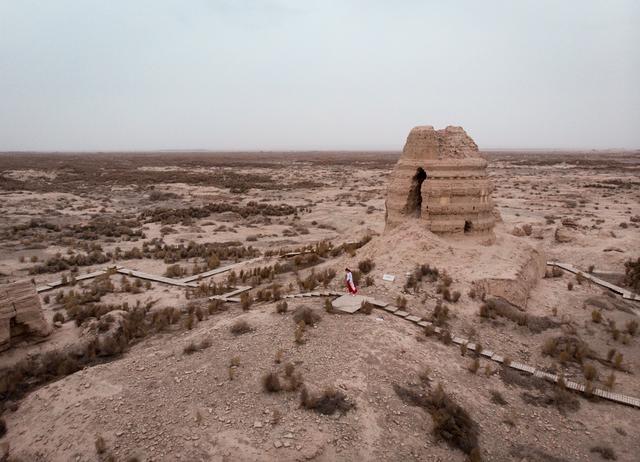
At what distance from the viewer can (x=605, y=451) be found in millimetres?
6387

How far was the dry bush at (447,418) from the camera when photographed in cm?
632

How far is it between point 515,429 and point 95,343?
28.3 feet

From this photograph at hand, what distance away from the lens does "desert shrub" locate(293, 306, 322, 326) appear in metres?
8.96

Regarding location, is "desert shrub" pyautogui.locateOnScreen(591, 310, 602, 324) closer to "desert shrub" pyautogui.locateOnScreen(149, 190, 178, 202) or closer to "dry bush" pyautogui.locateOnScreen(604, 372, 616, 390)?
"dry bush" pyautogui.locateOnScreen(604, 372, 616, 390)

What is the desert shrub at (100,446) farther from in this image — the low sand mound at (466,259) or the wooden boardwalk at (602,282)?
the wooden boardwalk at (602,282)

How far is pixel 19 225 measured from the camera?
22.8 metres

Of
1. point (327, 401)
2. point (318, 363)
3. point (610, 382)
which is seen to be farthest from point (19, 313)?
point (610, 382)

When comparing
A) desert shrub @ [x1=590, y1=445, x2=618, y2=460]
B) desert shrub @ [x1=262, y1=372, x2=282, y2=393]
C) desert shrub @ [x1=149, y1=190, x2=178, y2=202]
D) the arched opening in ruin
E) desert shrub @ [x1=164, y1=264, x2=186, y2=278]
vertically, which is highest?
the arched opening in ruin

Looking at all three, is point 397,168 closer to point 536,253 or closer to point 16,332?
point 536,253

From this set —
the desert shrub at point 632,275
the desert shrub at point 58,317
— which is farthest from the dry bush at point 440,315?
the desert shrub at point 58,317

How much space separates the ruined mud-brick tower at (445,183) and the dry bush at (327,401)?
284 inches

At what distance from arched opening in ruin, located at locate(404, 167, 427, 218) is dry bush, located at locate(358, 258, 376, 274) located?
8.79 feet

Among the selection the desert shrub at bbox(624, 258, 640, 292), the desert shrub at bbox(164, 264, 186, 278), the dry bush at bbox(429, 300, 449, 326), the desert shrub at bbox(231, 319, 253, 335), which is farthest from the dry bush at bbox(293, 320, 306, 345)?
the desert shrub at bbox(624, 258, 640, 292)

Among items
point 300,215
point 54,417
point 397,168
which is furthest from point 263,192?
point 54,417
